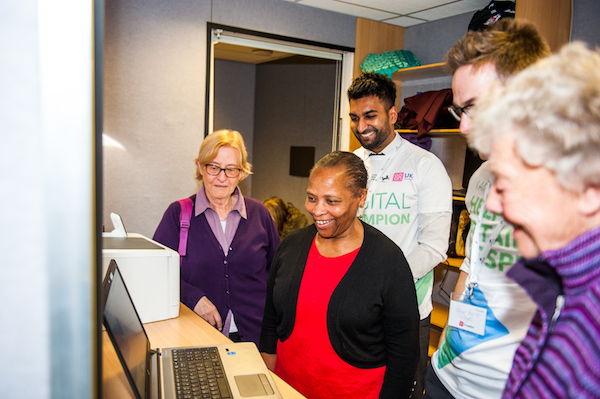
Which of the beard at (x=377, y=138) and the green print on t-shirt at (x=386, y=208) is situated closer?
the green print on t-shirt at (x=386, y=208)

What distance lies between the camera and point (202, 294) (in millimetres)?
1921

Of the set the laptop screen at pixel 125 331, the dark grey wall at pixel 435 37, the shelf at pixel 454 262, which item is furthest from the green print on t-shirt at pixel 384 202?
the dark grey wall at pixel 435 37

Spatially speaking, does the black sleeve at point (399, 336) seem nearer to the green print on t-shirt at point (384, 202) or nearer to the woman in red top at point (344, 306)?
the woman in red top at point (344, 306)

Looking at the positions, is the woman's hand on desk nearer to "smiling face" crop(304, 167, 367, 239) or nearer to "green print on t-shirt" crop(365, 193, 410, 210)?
"smiling face" crop(304, 167, 367, 239)

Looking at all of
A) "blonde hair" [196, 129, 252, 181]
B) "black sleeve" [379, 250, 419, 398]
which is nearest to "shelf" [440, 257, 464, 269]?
"blonde hair" [196, 129, 252, 181]

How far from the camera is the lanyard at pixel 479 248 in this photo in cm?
117

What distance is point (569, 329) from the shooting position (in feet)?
1.76

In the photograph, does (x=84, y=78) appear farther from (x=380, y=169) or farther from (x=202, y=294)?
(x=380, y=169)

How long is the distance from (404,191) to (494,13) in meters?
1.82

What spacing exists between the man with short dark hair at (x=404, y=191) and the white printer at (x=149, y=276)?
0.94 metres

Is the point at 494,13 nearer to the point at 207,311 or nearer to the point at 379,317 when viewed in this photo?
the point at 379,317

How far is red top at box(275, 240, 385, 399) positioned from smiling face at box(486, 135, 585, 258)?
92 cm

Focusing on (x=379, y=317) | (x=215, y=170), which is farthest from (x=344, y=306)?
(x=215, y=170)

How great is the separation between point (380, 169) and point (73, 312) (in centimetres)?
185
